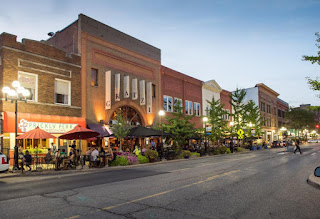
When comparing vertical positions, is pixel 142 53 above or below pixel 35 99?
above

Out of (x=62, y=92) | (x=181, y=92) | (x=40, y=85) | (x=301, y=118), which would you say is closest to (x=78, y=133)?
(x=40, y=85)

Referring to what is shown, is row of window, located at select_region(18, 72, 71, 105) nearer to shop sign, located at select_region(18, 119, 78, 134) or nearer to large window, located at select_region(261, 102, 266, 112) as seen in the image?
shop sign, located at select_region(18, 119, 78, 134)

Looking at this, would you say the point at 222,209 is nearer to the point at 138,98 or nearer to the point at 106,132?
the point at 106,132

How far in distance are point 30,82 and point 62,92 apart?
9.28 feet

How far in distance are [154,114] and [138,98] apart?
3401mm

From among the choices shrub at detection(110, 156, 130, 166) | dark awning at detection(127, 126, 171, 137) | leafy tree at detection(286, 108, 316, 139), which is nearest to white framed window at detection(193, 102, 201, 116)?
dark awning at detection(127, 126, 171, 137)

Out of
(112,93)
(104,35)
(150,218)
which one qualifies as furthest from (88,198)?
(104,35)

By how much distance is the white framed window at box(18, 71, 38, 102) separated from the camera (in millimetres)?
20297

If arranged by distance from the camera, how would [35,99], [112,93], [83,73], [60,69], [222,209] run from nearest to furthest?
1. [222,209]
2. [35,99]
3. [60,69]
4. [83,73]
5. [112,93]

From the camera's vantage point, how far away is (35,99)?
20859 millimetres

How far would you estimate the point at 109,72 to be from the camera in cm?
2617

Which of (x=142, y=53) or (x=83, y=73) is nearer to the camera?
(x=83, y=73)

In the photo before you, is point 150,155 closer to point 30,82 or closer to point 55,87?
point 55,87

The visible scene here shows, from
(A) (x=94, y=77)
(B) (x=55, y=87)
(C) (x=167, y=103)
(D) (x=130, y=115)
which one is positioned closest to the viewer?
(B) (x=55, y=87)
